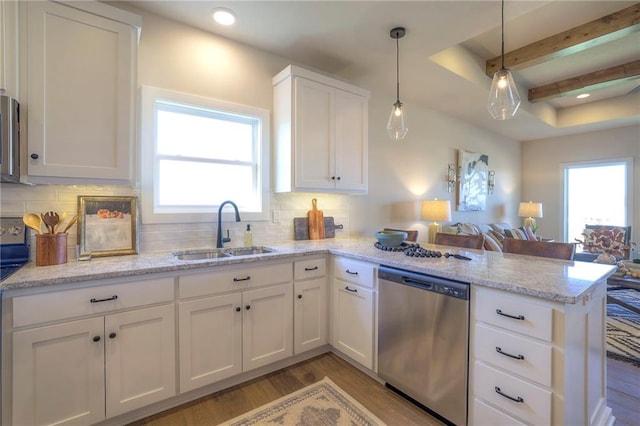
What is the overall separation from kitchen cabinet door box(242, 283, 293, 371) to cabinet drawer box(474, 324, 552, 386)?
1280 millimetres

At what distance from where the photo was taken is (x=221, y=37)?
2490 millimetres

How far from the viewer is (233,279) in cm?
193

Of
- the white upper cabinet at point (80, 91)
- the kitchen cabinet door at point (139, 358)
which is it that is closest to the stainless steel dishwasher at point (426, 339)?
the kitchen cabinet door at point (139, 358)

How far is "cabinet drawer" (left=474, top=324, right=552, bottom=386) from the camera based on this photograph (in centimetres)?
122

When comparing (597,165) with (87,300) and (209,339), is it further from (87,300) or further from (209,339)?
(87,300)

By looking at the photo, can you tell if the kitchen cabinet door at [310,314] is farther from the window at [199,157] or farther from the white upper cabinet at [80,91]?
the white upper cabinet at [80,91]

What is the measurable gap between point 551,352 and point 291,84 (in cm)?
250

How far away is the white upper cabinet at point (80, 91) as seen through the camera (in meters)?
1.59

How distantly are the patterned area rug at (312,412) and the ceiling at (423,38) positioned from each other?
273 centimetres

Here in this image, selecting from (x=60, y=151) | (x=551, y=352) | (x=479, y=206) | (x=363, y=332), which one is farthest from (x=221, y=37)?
(x=479, y=206)

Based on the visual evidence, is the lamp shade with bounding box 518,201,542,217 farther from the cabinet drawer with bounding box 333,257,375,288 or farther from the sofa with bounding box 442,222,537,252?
the cabinet drawer with bounding box 333,257,375,288

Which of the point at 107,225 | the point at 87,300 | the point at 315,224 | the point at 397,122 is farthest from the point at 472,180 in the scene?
the point at 87,300

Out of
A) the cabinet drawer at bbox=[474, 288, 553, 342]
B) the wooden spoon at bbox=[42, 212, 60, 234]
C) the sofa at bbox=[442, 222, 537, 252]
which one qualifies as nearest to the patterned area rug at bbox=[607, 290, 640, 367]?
the sofa at bbox=[442, 222, 537, 252]

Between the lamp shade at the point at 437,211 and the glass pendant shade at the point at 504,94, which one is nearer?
the glass pendant shade at the point at 504,94
